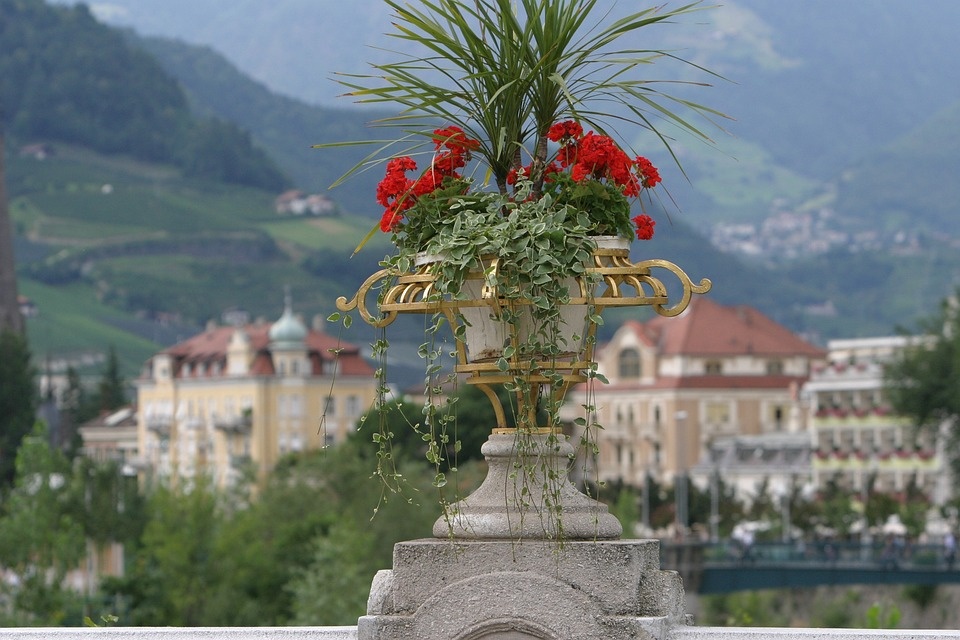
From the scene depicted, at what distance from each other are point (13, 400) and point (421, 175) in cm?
11444

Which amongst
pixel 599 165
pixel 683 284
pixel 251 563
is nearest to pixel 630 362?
pixel 251 563

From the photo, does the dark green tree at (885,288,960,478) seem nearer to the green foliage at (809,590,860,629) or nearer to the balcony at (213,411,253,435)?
the green foliage at (809,590,860,629)

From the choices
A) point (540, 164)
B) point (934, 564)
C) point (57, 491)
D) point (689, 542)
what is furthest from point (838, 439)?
point (540, 164)

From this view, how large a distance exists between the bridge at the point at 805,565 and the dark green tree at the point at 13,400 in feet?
135

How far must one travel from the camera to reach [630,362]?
172m

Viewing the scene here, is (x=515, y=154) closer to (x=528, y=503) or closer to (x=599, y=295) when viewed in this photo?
(x=599, y=295)

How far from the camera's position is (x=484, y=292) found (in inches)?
384

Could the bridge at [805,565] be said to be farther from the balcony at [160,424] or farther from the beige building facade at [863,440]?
the balcony at [160,424]

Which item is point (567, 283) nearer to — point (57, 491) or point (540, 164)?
point (540, 164)

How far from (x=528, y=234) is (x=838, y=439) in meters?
136

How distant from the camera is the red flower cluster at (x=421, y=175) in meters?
10.2

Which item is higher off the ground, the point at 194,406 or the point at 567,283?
the point at 194,406

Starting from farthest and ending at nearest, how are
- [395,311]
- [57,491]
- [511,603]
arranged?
[57,491] < [395,311] < [511,603]

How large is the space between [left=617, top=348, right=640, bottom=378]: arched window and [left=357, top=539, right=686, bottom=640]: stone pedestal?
161m
